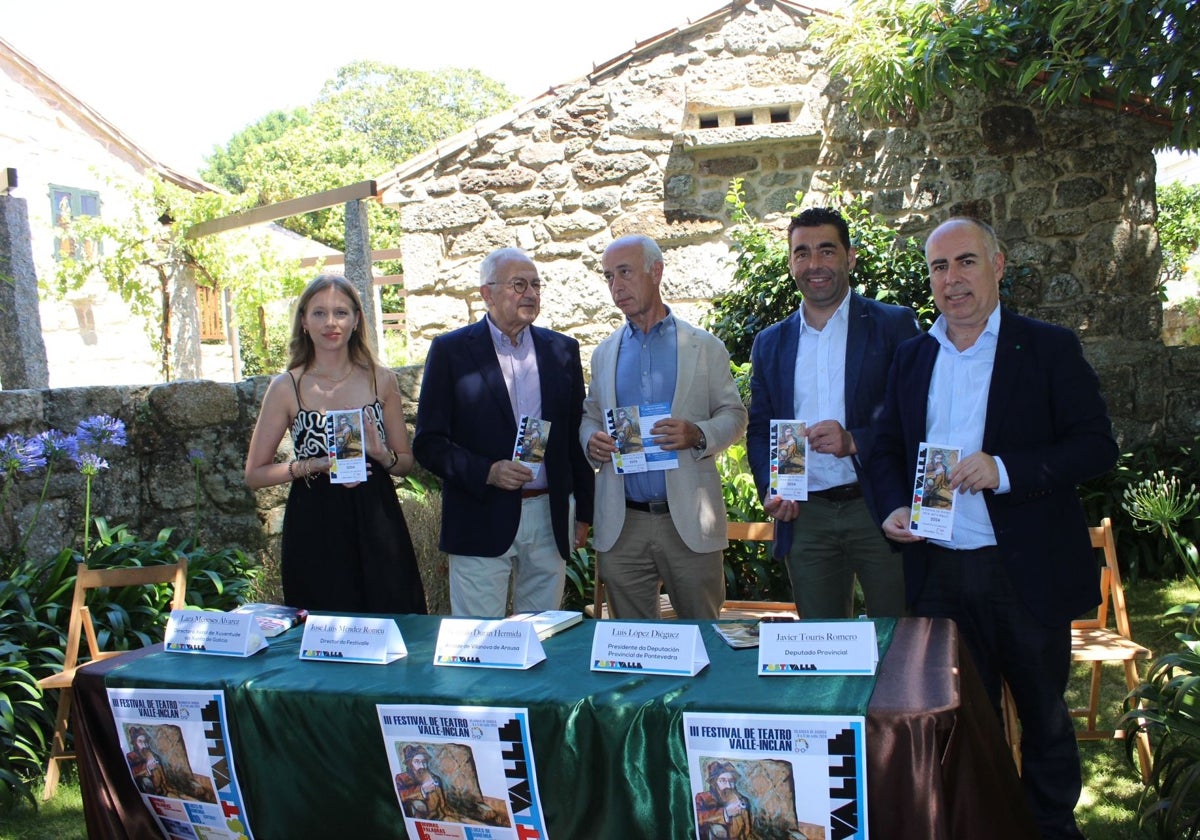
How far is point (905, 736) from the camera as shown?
2014mm

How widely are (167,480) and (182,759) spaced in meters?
3.63

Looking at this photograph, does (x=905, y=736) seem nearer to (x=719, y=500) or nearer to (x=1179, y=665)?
(x=719, y=500)

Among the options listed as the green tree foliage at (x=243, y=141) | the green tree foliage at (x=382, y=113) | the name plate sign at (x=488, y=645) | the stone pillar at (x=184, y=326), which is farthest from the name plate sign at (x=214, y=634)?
the green tree foliage at (x=243, y=141)

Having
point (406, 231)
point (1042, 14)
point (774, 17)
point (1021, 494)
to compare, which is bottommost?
point (1021, 494)

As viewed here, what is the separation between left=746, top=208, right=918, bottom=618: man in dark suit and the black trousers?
50 centimetres

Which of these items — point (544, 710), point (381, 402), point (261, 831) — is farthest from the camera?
point (381, 402)

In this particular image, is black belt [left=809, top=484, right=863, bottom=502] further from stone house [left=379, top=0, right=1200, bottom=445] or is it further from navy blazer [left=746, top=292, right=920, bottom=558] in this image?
stone house [left=379, top=0, right=1200, bottom=445]

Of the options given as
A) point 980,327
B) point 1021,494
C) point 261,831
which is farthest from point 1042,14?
point 261,831

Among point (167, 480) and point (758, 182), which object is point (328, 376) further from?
point (758, 182)

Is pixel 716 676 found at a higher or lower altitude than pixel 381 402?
lower

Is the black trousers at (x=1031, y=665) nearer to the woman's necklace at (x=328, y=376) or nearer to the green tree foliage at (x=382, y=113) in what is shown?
the woman's necklace at (x=328, y=376)

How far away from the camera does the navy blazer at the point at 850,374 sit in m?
3.54

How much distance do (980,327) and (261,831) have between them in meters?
2.45

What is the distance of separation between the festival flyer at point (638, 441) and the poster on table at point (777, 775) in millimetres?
1584
